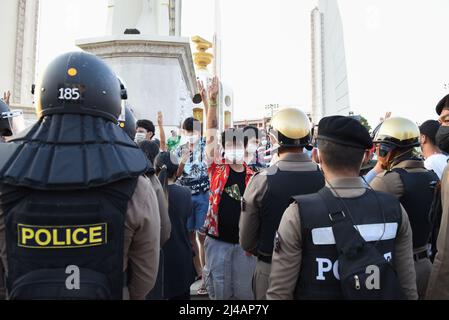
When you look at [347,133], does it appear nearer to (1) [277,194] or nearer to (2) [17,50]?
(1) [277,194]

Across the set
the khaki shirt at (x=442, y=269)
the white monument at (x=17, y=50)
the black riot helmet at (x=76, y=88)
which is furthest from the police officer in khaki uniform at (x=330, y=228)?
the white monument at (x=17, y=50)

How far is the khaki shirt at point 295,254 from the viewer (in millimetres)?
1789

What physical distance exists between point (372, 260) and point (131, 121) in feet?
8.23

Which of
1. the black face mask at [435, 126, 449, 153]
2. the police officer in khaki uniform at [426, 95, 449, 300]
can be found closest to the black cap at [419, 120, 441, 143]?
the black face mask at [435, 126, 449, 153]

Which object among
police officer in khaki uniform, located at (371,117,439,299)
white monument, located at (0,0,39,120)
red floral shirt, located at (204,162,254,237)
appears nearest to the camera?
police officer in khaki uniform, located at (371,117,439,299)

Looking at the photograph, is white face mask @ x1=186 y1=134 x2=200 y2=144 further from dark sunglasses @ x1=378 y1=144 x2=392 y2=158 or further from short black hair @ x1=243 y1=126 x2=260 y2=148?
dark sunglasses @ x1=378 y1=144 x2=392 y2=158

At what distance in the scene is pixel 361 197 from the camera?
6.09 feet

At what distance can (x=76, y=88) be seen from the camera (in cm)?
180

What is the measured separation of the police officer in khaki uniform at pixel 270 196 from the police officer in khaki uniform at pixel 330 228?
641 millimetres

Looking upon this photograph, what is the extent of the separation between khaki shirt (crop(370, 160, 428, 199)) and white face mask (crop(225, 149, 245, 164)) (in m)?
1.26

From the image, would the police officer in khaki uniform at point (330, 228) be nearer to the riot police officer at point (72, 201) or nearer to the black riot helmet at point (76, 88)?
the riot police officer at point (72, 201)

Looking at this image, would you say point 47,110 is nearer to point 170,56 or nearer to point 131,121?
point 131,121

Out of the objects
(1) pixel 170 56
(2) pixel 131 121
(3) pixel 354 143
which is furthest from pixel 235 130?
(1) pixel 170 56

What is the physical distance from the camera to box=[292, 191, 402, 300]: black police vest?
1.73 metres
